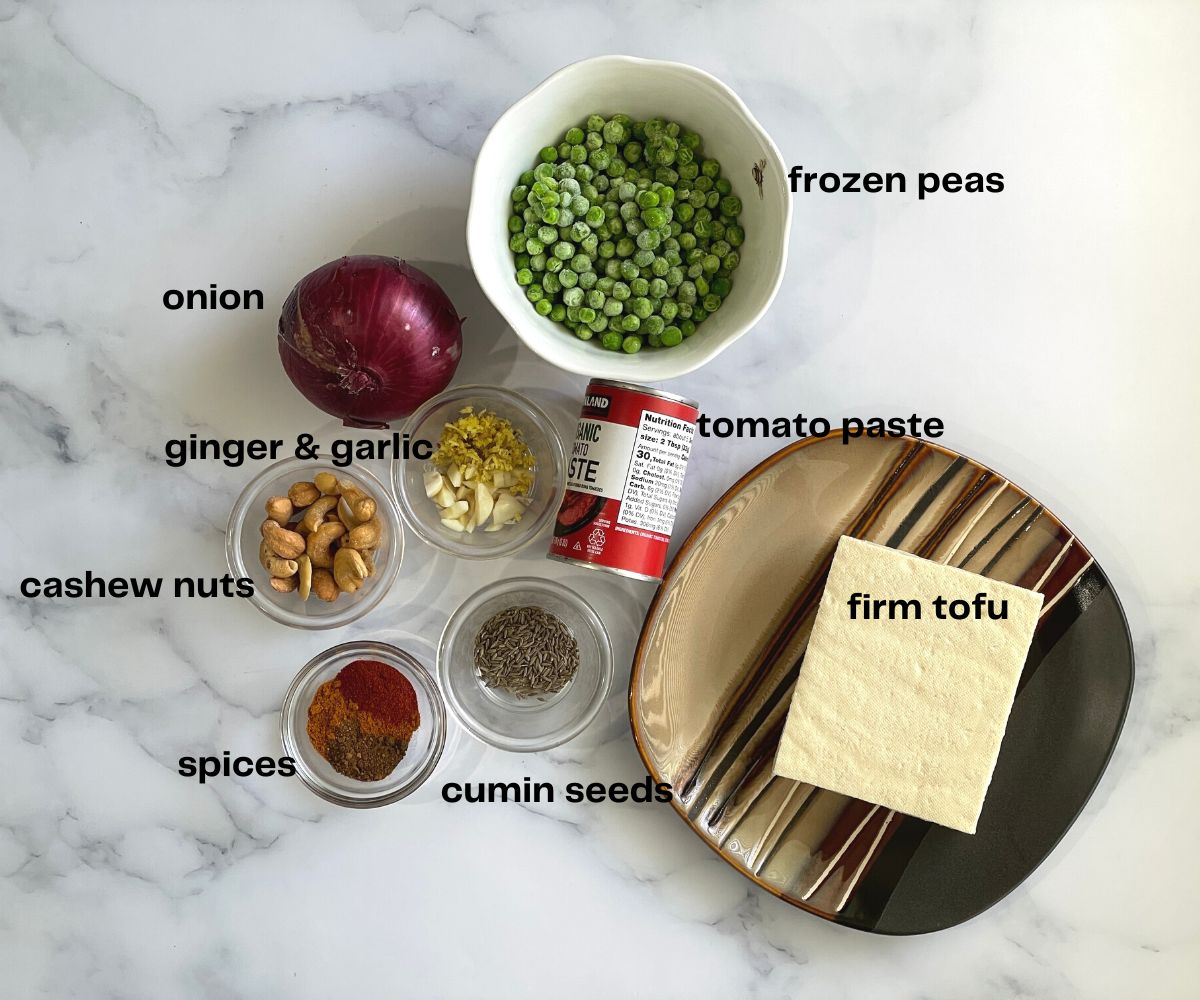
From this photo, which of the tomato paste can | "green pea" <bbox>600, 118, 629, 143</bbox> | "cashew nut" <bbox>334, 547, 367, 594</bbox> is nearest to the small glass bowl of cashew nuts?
"cashew nut" <bbox>334, 547, 367, 594</bbox>

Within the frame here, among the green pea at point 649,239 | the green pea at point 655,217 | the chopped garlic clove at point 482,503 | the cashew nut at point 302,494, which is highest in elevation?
the green pea at point 655,217

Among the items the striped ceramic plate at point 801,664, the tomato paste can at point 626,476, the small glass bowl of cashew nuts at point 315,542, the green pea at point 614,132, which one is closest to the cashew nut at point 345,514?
the small glass bowl of cashew nuts at point 315,542

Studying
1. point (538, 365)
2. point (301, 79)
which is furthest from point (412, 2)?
point (538, 365)

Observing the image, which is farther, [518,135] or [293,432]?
[293,432]

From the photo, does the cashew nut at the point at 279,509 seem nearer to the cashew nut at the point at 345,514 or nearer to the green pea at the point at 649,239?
the cashew nut at the point at 345,514

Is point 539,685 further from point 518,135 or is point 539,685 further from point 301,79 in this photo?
point 301,79

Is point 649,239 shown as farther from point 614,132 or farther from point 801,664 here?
point 801,664
